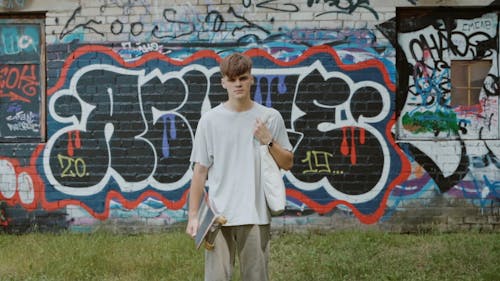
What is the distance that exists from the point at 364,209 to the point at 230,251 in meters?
4.07

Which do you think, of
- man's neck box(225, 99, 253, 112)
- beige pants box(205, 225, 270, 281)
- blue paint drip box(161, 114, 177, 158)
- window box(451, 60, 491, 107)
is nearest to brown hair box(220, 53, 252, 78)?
man's neck box(225, 99, 253, 112)

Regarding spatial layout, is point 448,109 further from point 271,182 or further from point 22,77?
point 22,77

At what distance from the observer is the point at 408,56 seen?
322 inches

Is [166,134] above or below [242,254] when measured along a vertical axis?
above

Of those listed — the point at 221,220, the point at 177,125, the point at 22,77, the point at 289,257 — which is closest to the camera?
the point at 221,220

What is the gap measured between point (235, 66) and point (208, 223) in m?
0.96

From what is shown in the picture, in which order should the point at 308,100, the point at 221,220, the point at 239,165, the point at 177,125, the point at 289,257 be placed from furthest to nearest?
the point at 177,125 < the point at 308,100 < the point at 289,257 < the point at 239,165 < the point at 221,220

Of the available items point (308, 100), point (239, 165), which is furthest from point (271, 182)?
point (308, 100)

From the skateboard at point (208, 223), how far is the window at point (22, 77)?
4.73 meters

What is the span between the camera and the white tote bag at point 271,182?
425cm

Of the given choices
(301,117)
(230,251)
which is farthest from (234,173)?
(301,117)

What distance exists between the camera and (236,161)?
4.27 metres

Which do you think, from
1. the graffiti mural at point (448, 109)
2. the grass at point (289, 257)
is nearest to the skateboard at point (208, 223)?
the grass at point (289, 257)

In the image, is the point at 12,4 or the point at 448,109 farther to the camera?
the point at 12,4
